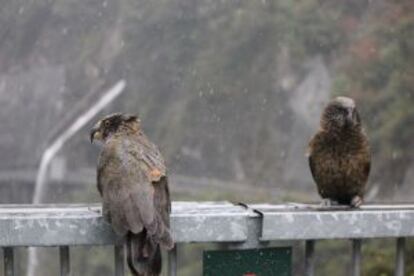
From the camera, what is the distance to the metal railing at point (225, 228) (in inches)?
91.8

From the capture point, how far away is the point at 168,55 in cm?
675

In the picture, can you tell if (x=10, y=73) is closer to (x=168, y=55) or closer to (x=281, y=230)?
(x=168, y=55)

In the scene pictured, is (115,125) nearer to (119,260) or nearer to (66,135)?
(119,260)

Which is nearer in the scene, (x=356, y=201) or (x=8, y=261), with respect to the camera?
(x=8, y=261)

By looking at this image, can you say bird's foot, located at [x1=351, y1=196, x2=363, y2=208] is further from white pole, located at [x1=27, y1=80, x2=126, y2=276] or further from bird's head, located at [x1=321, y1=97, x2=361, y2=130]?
white pole, located at [x1=27, y1=80, x2=126, y2=276]

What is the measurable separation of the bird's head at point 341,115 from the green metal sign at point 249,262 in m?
0.78

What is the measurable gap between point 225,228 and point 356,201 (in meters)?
0.88

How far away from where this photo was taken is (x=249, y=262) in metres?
2.52

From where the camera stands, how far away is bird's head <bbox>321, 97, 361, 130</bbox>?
124 inches

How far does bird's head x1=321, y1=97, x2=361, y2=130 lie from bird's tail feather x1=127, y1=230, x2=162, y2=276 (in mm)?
1110

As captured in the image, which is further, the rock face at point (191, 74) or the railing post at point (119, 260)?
the rock face at point (191, 74)

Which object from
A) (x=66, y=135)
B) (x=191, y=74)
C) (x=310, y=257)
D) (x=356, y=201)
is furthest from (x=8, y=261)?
(x=191, y=74)

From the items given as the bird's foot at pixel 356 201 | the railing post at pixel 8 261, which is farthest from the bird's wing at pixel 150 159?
the bird's foot at pixel 356 201

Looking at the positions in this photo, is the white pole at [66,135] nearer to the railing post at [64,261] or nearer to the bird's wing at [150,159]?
the bird's wing at [150,159]
